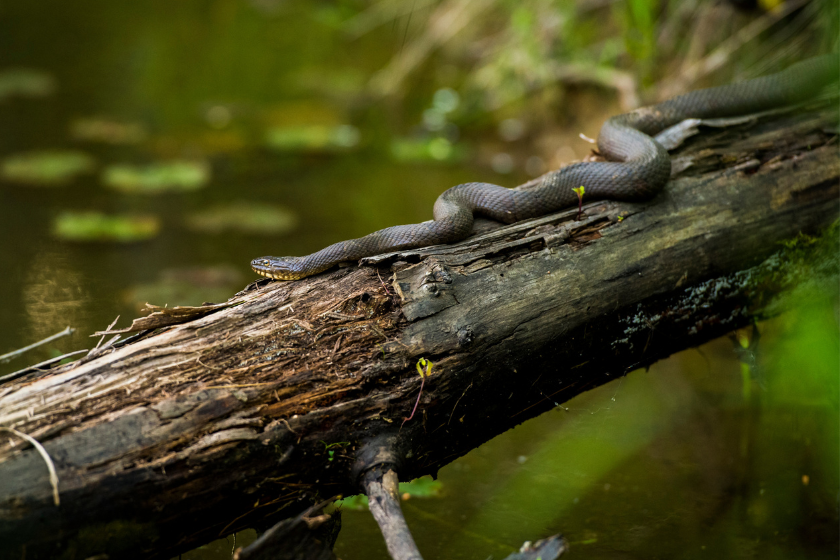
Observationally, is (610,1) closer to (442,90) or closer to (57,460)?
(442,90)

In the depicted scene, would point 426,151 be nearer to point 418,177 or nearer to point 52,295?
point 418,177

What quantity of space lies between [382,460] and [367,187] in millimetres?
5356

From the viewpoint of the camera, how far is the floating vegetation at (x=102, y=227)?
19.7 feet

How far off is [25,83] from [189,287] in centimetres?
535

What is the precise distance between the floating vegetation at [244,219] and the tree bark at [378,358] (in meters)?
3.57

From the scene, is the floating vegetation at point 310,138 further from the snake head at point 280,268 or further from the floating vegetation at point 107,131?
the snake head at point 280,268

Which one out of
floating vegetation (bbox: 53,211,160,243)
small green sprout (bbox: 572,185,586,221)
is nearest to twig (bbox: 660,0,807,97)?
small green sprout (bbox: 572,185,586,221)

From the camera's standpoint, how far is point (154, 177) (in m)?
7.05

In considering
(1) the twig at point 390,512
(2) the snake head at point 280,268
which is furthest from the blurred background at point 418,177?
(2) the snake head at point 280,268

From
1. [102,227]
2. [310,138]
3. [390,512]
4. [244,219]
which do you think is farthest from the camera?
[310,138]

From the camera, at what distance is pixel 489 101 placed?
9.13m

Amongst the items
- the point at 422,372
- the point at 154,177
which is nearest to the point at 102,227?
the point at 154,177

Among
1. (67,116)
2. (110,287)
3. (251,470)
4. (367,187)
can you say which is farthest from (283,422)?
(67,116)

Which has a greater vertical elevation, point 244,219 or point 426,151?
point 426,151
